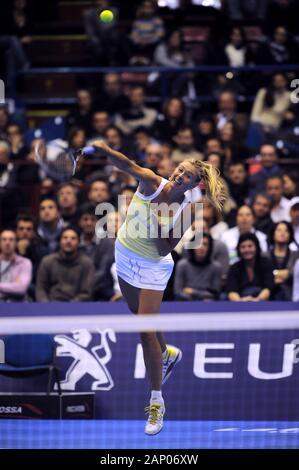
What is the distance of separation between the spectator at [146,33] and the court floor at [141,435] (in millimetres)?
8127

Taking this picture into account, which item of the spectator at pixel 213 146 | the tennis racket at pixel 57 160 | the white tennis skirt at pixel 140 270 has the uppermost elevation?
the tennis racket at pixel 57 160

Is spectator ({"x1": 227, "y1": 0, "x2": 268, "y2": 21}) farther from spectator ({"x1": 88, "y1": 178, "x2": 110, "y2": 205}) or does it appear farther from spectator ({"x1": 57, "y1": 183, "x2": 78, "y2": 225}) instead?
spectator ({"x1": 57, "y1": 183, "x2": 78, "y2": 225})

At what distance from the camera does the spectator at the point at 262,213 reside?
39.6 feet

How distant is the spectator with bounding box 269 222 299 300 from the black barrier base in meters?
2.44

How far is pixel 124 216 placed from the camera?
1191 centimetres

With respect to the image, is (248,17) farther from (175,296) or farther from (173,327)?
(173,327)

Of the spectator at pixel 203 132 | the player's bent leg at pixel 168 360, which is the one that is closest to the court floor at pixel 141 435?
the player's bent leg at pixel 168 360

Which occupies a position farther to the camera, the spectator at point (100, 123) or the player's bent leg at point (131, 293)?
the spectator at point (100, 123)

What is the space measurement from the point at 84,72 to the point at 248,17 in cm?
330

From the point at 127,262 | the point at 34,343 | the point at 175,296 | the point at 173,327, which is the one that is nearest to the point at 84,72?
the point at 175,296

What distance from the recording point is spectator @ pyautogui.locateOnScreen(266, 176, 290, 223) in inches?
488

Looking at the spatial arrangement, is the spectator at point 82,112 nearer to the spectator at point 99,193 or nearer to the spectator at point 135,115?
the spectator at point 135,115
